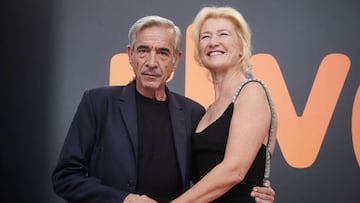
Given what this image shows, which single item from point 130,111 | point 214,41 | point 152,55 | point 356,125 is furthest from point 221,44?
point 356,125

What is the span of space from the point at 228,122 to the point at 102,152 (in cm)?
48

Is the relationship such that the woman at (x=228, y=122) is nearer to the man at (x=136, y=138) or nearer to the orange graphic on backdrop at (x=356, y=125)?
the man at (x=136, y=138)

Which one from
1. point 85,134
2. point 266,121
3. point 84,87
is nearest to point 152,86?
point 85,134

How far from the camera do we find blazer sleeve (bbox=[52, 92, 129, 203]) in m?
1.55

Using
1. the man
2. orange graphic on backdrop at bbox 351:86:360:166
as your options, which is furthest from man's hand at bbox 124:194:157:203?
orange graphic on backdrop at bbox 351:86:360:166

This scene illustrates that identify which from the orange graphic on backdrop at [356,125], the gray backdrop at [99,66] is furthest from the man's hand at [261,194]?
the orange graphic on backdrop at [356,125]

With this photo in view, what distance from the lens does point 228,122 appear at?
1.57 metres

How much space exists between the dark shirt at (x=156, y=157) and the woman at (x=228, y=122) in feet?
0.33

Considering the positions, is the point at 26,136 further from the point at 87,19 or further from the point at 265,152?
the point at 265,152

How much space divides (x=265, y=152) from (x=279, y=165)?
1362mm

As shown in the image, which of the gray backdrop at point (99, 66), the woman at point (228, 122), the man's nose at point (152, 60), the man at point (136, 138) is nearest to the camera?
the woman at point (228, 122)

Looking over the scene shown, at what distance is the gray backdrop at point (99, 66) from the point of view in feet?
9.40

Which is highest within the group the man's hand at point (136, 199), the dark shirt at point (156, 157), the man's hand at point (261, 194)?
the dark shirt at point (156, 157)

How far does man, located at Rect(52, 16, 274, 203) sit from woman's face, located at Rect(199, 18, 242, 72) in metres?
0.14
